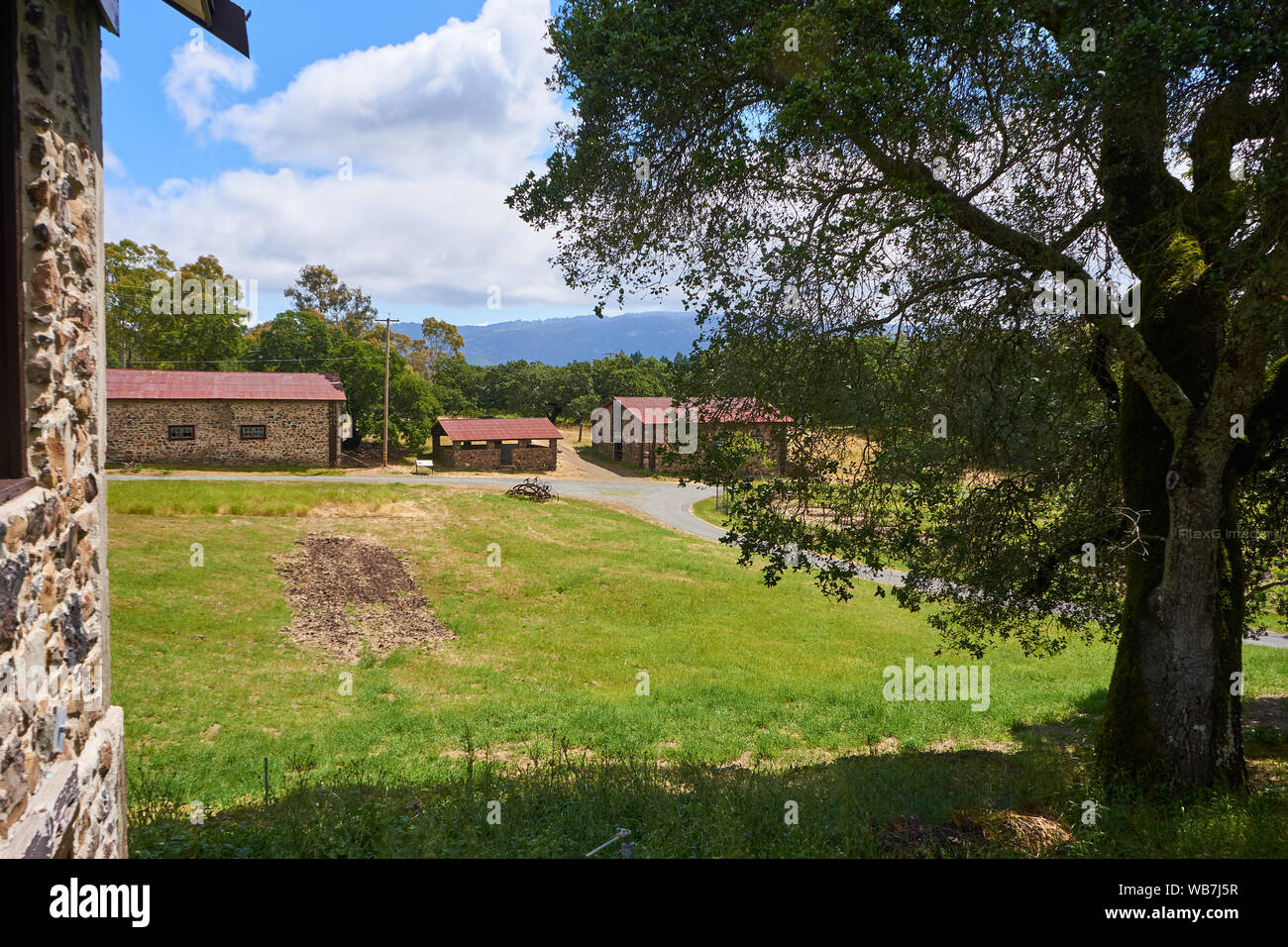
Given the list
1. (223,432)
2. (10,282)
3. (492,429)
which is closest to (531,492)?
(492,429)

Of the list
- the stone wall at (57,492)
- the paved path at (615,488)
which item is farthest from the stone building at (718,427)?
the paved path at (615,488)

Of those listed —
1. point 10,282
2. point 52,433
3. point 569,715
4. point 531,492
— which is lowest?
point 569,715

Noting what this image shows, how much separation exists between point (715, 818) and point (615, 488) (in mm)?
35188

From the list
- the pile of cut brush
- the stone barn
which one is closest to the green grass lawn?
the pile of cut brush

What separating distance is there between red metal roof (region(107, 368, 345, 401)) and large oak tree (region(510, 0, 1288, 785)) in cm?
3555

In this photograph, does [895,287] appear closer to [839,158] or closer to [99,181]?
[839,158]

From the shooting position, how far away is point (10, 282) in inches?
127

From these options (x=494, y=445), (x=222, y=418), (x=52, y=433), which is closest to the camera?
(x=52, y=433)

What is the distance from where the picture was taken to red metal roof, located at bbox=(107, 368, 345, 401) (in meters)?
37.4

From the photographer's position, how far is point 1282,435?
789cm

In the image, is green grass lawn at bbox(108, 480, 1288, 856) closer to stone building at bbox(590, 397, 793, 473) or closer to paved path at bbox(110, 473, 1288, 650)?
stone building at bbox(590, 397, 793, 473)

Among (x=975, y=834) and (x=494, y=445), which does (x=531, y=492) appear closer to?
(x=494, y=445)

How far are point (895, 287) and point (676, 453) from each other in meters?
3.10
